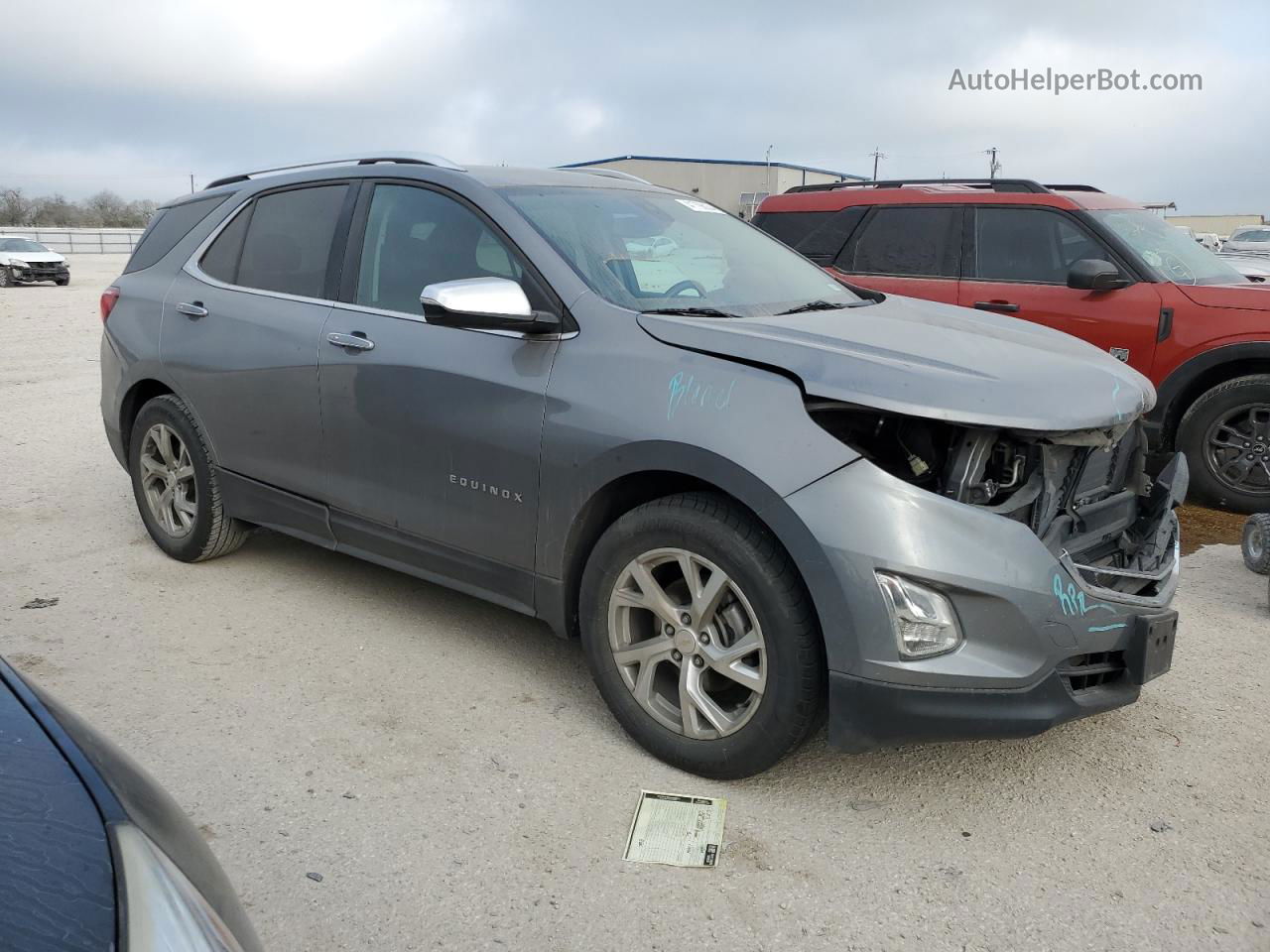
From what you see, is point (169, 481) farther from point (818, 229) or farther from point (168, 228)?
point (818, 229)

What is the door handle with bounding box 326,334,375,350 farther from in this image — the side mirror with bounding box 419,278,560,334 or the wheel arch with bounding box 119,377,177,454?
the wheel arch with bounding box 119,377,177,454

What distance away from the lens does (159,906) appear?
1.38 m

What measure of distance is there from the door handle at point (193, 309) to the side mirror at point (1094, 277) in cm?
484

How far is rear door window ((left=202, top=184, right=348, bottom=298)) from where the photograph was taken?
4.30 m

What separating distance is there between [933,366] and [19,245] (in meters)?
30.8

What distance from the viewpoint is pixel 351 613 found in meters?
4.52

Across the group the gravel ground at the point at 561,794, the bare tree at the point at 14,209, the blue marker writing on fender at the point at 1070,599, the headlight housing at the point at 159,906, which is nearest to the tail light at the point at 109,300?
the gravel ground at the point at 561,794

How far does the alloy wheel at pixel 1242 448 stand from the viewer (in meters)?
6.25

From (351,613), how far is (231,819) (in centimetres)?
158

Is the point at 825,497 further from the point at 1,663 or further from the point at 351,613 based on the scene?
the point at 351,613

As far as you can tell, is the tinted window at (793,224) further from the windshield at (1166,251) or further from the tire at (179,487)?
the tire at (179,487)

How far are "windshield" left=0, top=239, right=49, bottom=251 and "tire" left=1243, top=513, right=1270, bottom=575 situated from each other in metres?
30.0

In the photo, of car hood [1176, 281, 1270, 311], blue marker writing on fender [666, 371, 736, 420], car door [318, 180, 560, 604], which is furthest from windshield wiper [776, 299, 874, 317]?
car hood [1176, 281, 1270, 311]

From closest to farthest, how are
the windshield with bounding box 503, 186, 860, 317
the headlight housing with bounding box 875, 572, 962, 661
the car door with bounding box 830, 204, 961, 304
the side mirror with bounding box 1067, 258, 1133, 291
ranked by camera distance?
1. the headlight housing with bounding box 875, 572, 962, 661
2. the windshield with bounding box 503, 186, 860, 317
3. the side mirror with bounding box 1067, 258, 1133, 291
4. the car door with bounding box 830, 204, 961, 304
